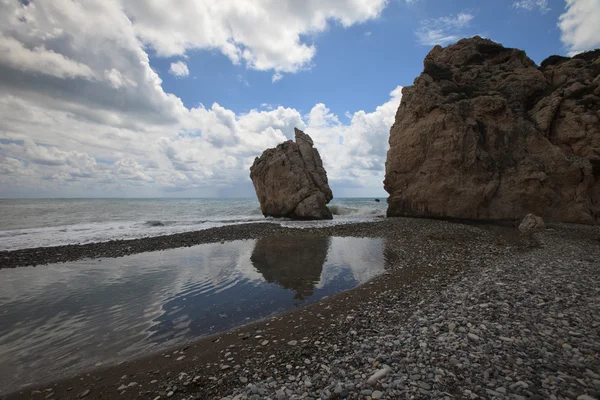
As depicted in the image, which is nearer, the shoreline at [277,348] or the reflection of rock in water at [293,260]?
the shoreline at [277,348]

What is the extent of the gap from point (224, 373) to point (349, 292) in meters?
5.90

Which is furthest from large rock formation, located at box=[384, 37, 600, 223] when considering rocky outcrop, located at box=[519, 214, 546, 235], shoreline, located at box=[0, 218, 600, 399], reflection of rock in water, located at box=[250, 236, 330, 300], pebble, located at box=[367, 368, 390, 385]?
pebble, located at box=[367, 368, 390, 385]

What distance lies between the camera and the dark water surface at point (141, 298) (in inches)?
279

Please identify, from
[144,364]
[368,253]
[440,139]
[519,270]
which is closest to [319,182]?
[440,139]

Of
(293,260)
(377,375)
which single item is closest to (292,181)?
(293,260)

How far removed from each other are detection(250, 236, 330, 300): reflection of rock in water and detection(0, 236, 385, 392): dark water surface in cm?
6

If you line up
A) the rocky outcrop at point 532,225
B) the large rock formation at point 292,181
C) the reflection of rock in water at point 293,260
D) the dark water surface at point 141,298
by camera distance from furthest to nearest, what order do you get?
1. the large rock formation at point 292,181
2. the rocky outcrop at point 532,225
3. the reflection of rock in water at point 293,260
4. the dark water surface at point 141,298

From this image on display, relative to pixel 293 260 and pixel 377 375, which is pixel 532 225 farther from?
pixel 377 375

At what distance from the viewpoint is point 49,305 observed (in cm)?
1006

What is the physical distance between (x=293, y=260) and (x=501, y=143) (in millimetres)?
31751

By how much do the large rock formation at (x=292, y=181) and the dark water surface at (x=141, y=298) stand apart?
899 inches

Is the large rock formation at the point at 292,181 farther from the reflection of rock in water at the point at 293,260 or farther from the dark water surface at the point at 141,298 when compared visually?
the dark water surface at the point at 141,298

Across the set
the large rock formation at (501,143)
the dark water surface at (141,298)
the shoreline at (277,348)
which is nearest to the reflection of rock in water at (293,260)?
the dark water surface at (141,298)

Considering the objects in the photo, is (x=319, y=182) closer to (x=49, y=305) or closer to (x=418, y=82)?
(x=418, y=82)
